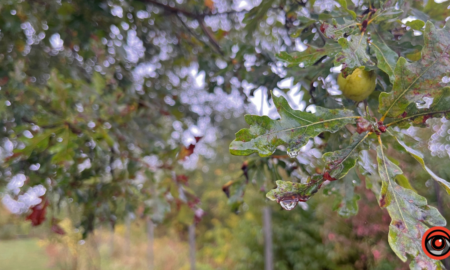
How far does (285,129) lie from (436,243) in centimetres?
36

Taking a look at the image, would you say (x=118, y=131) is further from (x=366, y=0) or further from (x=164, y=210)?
(x=366, y=0)

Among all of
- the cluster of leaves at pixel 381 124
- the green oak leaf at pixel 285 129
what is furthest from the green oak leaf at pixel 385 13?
the green oak leaf at pixel 285 129

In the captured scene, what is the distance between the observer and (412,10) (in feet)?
2.81

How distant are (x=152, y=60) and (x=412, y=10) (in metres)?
1.83

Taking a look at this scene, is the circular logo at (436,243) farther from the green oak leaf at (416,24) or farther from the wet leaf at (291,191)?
the green oak leaf at (416,24)

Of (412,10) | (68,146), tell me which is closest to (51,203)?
(68,146)

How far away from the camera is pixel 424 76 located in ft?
1.97

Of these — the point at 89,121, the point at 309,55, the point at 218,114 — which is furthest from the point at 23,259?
the point at 309,55

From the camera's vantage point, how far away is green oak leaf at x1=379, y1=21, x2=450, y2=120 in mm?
581

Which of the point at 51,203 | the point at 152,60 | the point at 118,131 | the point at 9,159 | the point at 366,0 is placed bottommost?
the point at 51,203

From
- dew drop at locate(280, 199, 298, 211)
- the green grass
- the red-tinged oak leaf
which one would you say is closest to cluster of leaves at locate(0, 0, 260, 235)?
the red-tinged oak leaf

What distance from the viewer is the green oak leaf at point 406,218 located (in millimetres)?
530

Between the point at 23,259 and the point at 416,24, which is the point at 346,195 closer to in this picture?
the point at 416,24

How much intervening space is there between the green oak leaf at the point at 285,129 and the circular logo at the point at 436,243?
259mm
